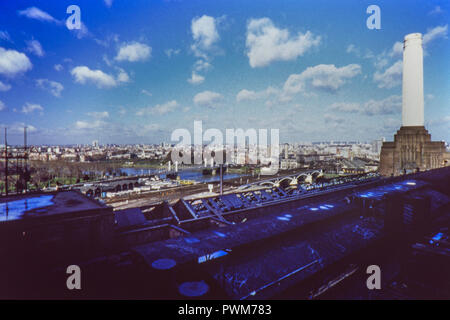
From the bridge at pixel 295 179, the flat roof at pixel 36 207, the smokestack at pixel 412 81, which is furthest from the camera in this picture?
the bridge at pixel 295 179

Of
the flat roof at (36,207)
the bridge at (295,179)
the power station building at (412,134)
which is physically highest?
the power station building at (412,134)

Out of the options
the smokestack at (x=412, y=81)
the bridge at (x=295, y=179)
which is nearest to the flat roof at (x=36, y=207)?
the smokestack at (x=412, y=81)

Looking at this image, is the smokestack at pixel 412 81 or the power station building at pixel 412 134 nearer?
the power station building at pixel 412 134

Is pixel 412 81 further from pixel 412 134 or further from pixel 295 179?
pixel 295 179

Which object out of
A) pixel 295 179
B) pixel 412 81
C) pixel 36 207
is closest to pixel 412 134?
pixel 412 81

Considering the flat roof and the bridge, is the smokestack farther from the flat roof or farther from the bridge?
the flat roof

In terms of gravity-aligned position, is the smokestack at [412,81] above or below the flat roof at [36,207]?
above

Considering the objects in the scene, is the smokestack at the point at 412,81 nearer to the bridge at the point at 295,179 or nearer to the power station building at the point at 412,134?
the power station building at the point at 412,134

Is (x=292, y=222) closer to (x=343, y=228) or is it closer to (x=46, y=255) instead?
(x=343, y=228)
